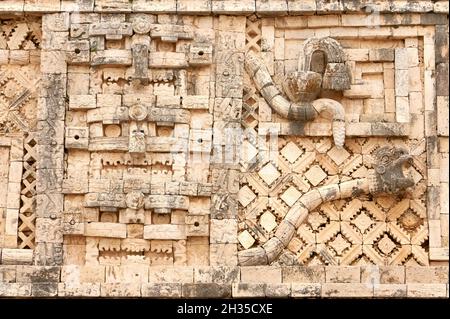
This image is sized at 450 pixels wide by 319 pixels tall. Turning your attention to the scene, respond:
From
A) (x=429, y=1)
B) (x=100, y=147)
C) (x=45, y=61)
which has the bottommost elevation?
(x=100, y=147)

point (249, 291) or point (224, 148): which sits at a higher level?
point (224, 148)

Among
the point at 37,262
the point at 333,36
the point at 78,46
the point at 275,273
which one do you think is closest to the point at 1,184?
the point at 37,262

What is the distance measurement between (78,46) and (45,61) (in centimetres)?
41

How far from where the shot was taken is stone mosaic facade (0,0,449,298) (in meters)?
11.3

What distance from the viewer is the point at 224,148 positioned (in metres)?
11.6

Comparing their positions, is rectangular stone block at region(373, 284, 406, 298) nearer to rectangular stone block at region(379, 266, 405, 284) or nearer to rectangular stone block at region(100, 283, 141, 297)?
rectangular stone block at region(379, 266, 405, 284)

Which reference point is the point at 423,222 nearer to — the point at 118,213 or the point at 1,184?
the point at 118,213

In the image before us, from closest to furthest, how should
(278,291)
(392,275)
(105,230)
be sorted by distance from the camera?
(278,291) → (392,275) → (105,230)

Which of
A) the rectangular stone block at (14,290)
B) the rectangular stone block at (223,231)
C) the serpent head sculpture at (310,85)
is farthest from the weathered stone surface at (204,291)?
the serpent head sculpture at (310,85)

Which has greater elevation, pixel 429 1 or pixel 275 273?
pixel 429 1

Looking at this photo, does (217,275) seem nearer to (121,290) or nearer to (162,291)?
(162,291)

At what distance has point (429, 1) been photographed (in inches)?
467

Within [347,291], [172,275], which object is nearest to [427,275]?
[347,291]
